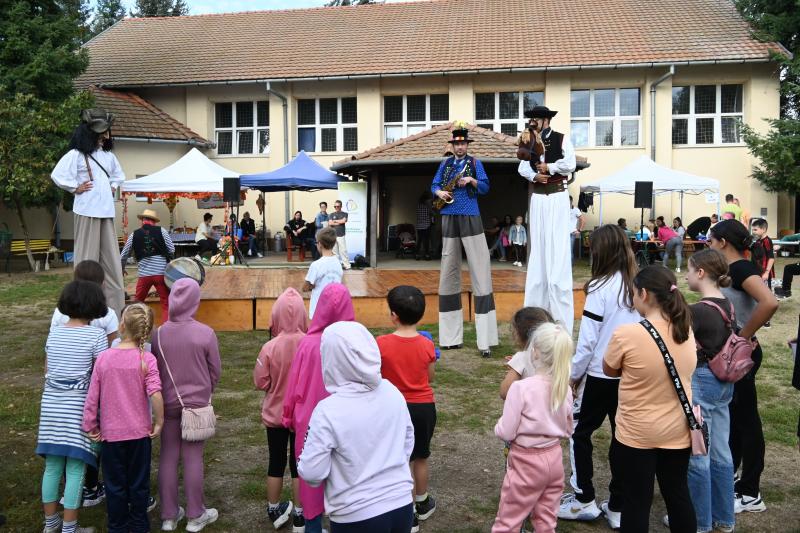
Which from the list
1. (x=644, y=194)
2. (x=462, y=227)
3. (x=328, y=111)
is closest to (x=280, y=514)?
(x=462, y=227)

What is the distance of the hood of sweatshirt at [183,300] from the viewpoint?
3871 millimetres

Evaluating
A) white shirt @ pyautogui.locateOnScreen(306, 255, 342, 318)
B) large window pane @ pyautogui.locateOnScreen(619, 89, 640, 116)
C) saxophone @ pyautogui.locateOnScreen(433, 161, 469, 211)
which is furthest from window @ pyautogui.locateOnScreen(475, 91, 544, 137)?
white shirt @ pyautogui.locateOnScreen(306, 255, 342, 318)

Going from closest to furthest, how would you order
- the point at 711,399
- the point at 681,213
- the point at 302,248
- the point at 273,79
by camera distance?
the point at 711,399, the point at 302,248, the point at 681,213, the point at 273,79

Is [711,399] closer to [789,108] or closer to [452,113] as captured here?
[452,113]

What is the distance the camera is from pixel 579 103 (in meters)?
22.5

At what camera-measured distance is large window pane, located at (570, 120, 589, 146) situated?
22500 millimetres

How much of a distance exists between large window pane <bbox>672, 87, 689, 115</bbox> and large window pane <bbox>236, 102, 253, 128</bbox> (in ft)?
46.1

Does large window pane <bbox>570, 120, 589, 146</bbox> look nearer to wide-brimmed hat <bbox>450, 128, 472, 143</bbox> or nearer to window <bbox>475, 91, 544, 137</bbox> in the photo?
window <bbox>475, 91, 544, 137</bbox>

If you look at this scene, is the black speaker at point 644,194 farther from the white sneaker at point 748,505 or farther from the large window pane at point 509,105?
the white sneaker at point 748,505

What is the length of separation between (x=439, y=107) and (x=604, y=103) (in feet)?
17.5

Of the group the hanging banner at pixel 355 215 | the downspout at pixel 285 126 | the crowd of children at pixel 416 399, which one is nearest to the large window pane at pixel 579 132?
the hanging banner at pixel 355 215

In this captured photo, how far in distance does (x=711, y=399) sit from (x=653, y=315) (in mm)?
763

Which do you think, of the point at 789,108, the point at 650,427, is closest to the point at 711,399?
the point at 650,427

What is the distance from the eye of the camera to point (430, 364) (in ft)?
12.4
